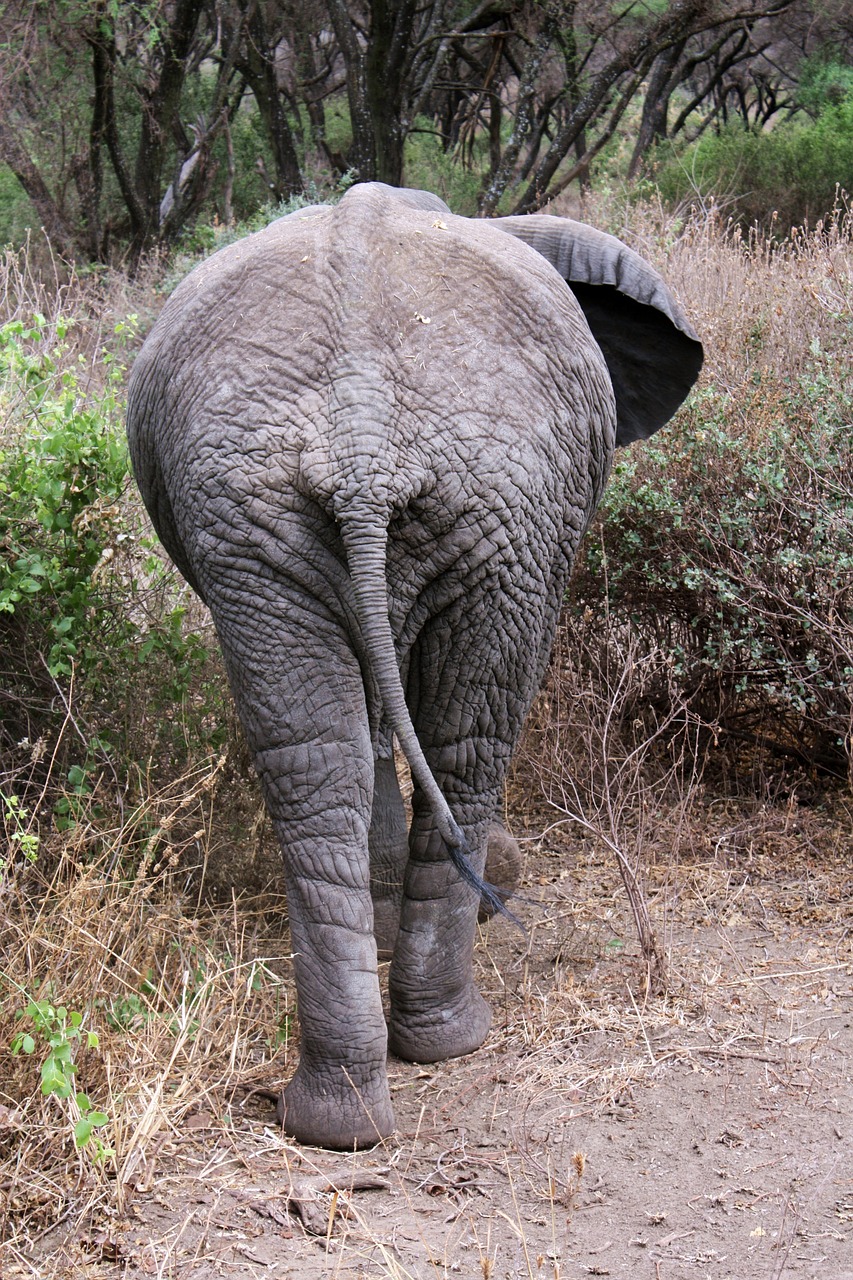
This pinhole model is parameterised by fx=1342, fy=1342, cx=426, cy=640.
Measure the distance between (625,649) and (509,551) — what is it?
2.35 m

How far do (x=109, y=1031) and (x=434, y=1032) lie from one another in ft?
2.92

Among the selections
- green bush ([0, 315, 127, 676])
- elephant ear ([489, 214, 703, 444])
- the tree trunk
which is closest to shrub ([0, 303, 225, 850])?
green bush ([0, 315, 127, 676])

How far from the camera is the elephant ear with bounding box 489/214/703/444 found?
4.02 m

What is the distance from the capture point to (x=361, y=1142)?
10.6 feet

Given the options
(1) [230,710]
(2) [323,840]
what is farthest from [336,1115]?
(1) [230,710]

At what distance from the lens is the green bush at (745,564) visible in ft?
16.5

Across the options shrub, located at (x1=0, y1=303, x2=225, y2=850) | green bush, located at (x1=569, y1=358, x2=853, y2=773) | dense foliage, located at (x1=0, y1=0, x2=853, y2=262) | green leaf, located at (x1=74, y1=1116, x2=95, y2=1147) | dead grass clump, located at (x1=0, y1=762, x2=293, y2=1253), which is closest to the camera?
green leaf, located at (x1=74, y1=1116, x2=95, y2=1147)

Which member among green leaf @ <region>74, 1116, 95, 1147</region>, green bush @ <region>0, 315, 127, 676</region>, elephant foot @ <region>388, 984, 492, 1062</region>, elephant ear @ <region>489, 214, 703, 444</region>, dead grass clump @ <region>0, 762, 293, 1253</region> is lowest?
elephant foot @ <region>388, 984, 492, 1062</region>

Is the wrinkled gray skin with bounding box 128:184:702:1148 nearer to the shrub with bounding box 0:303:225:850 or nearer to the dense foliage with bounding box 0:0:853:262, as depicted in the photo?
the shrub with bounding box 0:303:225:850

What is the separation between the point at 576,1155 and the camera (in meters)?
2.74

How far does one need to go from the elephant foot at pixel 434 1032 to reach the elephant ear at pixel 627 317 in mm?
1974

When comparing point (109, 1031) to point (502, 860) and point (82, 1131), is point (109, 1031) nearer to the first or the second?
point (82, 1131)

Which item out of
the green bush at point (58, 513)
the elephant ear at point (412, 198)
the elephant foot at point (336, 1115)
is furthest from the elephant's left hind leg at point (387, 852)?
the elephant ear at point (412, 198)

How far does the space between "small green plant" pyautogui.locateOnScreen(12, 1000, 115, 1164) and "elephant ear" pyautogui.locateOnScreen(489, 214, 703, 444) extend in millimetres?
2455
